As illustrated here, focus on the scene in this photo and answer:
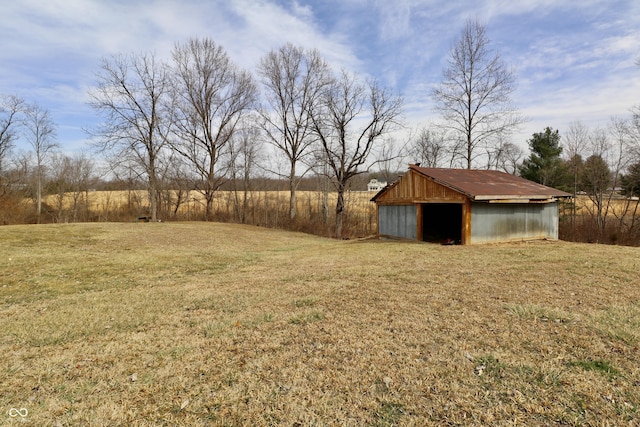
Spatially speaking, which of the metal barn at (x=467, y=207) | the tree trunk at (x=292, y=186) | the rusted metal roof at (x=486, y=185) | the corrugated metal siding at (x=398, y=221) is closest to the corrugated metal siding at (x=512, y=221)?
the metal barn at (x=467, y=207)

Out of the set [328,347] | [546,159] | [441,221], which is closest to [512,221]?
[441,221]

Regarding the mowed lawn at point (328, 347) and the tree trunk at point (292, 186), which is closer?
the mowed lawn at point (328, 347)

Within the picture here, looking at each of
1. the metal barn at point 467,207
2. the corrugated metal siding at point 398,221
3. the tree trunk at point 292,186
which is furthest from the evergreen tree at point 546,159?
the tree trunk at point 292,186

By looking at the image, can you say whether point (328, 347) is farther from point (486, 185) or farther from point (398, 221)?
point (398, 221)

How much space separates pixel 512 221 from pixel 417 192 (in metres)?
4.12

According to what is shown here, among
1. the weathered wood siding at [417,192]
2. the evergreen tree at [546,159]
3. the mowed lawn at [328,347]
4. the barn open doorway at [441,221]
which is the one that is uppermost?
the evergreen tree at [546,159]

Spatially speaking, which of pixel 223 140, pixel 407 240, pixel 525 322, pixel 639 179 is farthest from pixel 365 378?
pixel 223 140

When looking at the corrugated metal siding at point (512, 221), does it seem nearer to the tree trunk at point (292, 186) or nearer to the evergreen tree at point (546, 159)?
the evergreen tree at point (546, 159)

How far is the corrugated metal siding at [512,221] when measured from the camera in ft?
43.5

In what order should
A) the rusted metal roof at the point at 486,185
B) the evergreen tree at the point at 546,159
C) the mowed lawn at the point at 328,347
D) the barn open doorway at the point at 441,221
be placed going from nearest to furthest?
the mowed lawn at the point at 328,347, the rusted metal roof at the point at 486,185, the barn open doorway at the point at 441,221, the evergreen tree at the point at 546,159

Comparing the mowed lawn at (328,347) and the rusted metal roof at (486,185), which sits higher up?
the rusted metal roof at (486,185)

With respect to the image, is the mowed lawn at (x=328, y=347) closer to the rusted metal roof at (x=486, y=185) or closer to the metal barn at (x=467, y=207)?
the metal barn at (x=467, y=207)

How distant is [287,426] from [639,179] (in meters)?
28.4

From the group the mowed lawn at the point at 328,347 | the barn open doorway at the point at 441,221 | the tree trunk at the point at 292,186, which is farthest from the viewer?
the tree trunk at the point at 292,186
